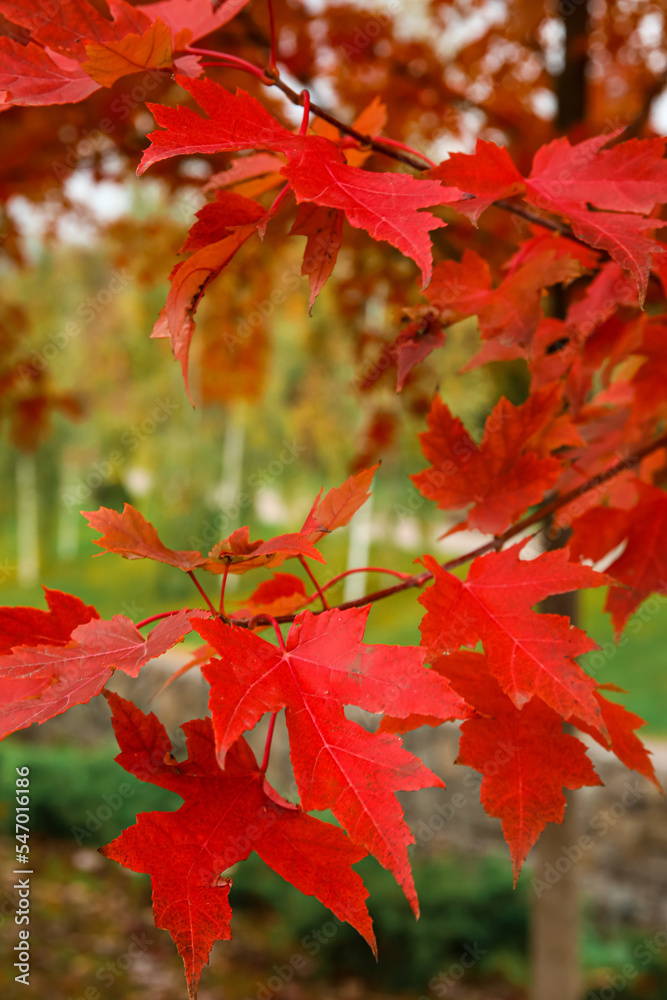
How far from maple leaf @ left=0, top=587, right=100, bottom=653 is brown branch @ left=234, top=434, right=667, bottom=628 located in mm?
149

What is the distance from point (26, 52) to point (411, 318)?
46 centimetres

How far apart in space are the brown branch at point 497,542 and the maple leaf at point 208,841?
0.14 meters

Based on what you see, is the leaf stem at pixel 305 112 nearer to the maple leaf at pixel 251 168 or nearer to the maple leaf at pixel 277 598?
the maple leaf at pixel 251 168

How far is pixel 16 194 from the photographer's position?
2600 millimetres

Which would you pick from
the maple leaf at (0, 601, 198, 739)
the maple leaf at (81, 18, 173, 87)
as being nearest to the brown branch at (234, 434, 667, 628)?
the maple leaf at (0, 601, 198, 739)

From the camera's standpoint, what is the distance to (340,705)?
1.87 ft

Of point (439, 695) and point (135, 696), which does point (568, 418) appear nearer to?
point (439, 695)

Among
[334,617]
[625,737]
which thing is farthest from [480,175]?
[625,737]

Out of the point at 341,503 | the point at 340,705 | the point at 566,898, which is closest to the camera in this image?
the point at 340,705

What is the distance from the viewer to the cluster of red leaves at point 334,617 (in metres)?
0.56

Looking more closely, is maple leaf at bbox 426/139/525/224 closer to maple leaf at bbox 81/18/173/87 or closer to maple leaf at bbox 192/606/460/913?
maple leaf at bbox 81/18/173/87

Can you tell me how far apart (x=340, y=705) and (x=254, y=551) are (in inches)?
5.7

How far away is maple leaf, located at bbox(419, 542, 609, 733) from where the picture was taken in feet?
2.03

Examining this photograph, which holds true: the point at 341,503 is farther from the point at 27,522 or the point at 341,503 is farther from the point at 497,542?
the point at 27,522
